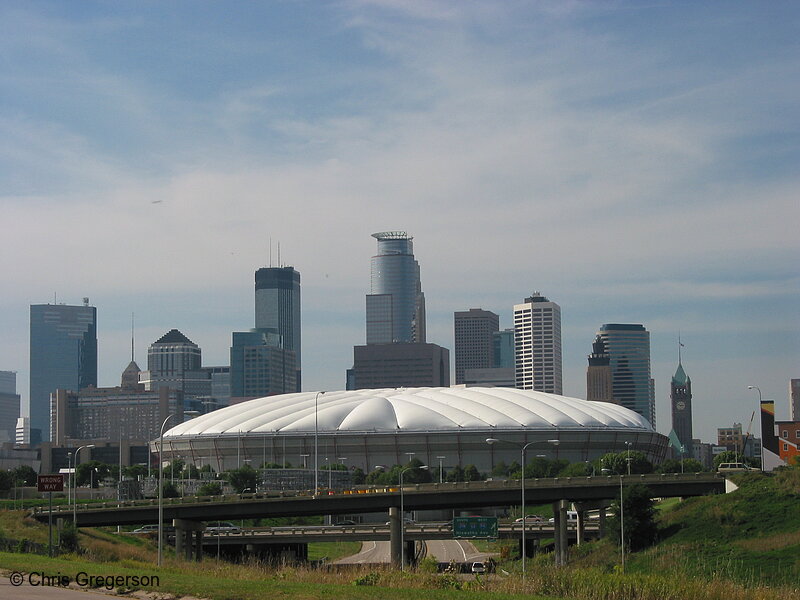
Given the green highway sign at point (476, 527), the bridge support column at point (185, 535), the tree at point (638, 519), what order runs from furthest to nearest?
the bridge support column at point (185, 535), the green highway sign at point (476, 527), the tree at point (638, 519)

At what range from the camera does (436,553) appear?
436 feet

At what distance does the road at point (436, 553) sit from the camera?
123m

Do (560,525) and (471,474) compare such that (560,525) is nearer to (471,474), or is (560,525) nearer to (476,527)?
(476,527)

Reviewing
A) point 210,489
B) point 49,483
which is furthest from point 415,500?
point 210,489

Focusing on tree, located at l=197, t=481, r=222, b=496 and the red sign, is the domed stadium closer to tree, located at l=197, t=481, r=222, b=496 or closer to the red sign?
tree, located at l=197, t=481, r=222, b=496

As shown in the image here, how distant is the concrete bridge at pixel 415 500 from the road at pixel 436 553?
1065cm

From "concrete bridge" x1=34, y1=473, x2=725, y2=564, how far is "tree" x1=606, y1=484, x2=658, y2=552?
12512mm

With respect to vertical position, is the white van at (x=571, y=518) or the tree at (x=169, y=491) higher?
the tree at (x=169, y=491)

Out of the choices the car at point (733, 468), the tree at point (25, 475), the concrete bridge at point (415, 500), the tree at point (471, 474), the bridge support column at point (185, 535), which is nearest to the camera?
the bridge support column at point (185, 535)

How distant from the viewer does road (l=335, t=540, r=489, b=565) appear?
123 metres

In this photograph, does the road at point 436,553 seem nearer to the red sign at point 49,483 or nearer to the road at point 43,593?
the red sign at point 49,483

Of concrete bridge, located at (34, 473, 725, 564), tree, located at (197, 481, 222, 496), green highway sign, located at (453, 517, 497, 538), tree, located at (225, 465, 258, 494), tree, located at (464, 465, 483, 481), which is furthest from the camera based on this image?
tree, located at (464, 465, 483, 481)

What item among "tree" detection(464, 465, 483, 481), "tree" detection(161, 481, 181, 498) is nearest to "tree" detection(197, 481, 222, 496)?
"tree" detection(161, 481, 181, 498)

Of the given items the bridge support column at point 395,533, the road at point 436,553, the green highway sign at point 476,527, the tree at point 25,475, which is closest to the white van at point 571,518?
the road at point 436,553
